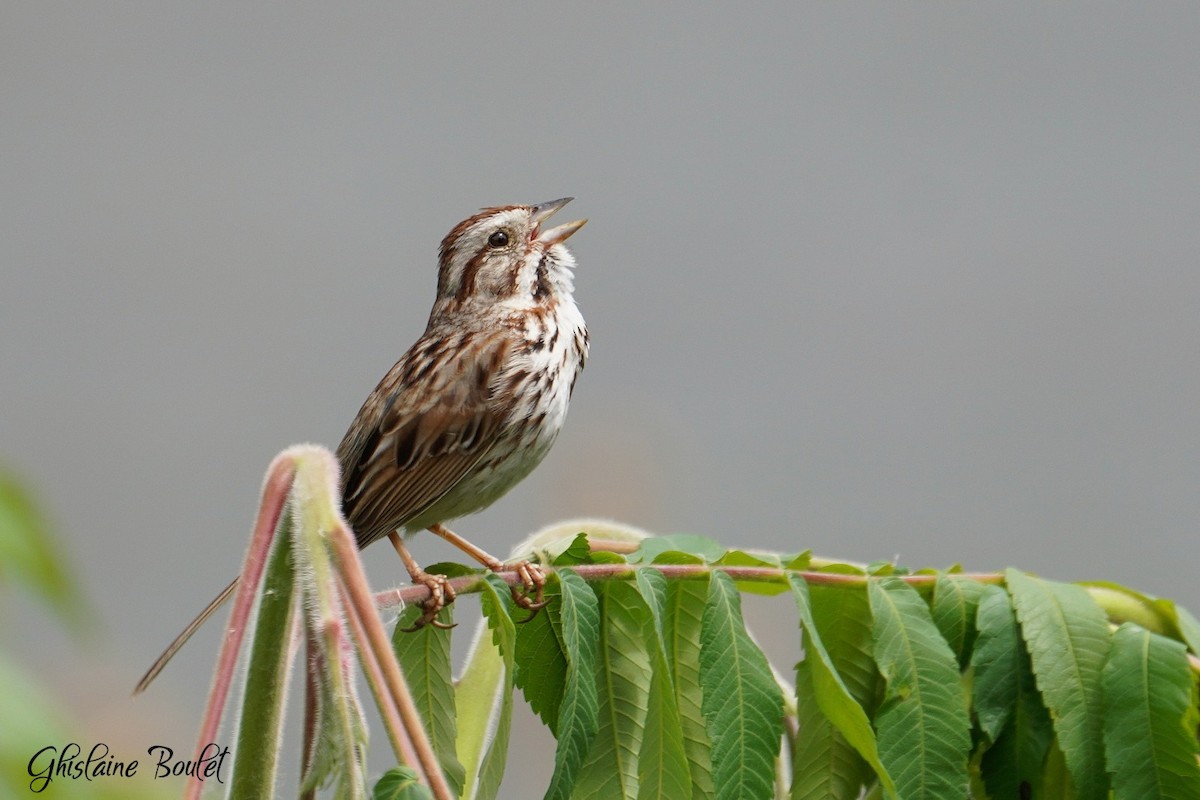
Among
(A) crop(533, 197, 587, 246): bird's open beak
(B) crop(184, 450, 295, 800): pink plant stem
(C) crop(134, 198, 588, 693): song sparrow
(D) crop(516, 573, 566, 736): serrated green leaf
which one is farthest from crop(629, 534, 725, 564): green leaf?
(A) crop(533, 197, 587, 246): bird's open beak

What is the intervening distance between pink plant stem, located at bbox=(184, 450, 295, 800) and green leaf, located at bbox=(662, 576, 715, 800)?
81 centimetres

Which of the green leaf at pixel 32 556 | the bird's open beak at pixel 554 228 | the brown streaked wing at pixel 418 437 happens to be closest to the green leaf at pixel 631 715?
the green leaf at pixel 32 556

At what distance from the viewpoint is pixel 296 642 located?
1.49 m

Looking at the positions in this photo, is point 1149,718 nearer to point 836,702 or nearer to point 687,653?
point 836,702

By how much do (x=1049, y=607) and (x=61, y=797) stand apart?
4.85ft

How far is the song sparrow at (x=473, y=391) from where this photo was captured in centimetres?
322

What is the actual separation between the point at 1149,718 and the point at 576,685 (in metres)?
0.85

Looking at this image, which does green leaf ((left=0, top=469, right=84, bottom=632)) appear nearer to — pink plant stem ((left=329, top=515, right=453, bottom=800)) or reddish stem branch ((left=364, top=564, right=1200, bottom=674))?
pink plant stem ((left=329, top=515, right=453, bottom=800))

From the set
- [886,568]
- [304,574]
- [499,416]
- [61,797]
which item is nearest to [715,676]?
[886,568]

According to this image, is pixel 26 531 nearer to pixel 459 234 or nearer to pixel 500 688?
pixel 500 688

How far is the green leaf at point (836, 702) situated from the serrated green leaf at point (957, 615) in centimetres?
26

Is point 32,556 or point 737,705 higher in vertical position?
point 32,556

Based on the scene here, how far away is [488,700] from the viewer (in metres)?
2.20

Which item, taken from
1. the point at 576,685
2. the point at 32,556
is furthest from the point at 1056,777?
the point at 32,556
